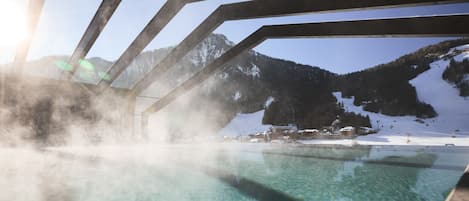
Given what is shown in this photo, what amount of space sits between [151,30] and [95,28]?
95 centimetres

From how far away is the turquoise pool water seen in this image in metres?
3.33

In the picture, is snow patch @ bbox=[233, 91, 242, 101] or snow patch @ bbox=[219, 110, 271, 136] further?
snow patch @ bbox=[233, 91, 242, 101]

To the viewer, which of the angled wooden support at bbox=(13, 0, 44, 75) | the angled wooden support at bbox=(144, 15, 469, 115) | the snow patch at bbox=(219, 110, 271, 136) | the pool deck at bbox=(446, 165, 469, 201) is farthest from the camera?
the snow patch at bbox=(219, 110, 271, 136)

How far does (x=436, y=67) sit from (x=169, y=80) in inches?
1033

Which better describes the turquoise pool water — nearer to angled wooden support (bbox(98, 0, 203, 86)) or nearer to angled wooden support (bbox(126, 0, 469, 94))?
angled wooden support (bbox(98, 0, 203, 86))

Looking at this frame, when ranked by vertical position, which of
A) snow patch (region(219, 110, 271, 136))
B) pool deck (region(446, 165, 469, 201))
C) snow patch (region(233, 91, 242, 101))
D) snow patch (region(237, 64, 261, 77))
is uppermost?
snow patch (region(237, 64, 261, 77))

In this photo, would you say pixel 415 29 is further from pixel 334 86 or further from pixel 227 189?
pixel 334 86

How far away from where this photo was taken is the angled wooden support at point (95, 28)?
12.6ft

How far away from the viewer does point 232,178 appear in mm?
4406

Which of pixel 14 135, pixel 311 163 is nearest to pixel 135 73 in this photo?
pixel 14 135

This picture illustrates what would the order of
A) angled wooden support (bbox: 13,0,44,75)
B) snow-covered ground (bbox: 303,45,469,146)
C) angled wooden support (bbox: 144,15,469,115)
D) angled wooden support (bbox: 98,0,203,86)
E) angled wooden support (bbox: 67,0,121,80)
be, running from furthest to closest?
1. snow-covered ground (bbox: 303,45,469,146)
2. angled wooden support (bbox: 98,0,203,86)
3. angled wooden support (bbox: 67,0,121,80)
4. angled wooden support (bbox: 13,0,44,75)
5. angled wooden support (bbox: 144,15,469,115)

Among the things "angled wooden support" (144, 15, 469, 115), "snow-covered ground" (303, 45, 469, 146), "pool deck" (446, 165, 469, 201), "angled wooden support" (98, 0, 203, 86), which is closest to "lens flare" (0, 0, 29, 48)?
"angled wooden support" (98, 0, 203, 86)

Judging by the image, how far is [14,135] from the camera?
8070 mm

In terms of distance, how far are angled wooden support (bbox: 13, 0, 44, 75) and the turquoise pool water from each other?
2.28 m
